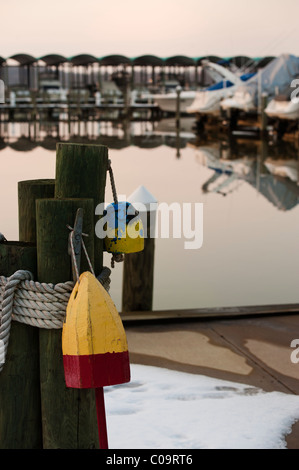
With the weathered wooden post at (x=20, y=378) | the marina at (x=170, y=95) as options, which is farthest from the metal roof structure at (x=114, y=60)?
the weathered wooden post at (x=20, y=378)

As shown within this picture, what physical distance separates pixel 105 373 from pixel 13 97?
36129mm

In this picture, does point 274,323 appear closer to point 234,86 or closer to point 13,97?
point 234,86

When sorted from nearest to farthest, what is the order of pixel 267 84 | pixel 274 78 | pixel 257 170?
pixel 257 170
pixel 274 78
pixel 267 84

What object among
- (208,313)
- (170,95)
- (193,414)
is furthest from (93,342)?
(170,95)

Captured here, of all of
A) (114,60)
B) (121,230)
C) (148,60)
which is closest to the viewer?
(121,230)

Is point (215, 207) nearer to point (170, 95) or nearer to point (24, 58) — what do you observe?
point (170, 95)

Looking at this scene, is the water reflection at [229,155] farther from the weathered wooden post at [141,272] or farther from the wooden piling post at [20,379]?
the wooden piling post at [20,379]

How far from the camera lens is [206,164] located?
17125mm

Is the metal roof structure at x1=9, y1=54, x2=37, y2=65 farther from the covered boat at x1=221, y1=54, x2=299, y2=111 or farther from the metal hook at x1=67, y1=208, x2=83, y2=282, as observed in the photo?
the metal hook at x1=67, y1=208, x2=83, y2=282

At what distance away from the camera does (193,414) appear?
3389 mm

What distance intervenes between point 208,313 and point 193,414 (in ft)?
5.07

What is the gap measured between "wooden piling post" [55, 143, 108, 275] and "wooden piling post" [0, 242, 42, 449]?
0.24m

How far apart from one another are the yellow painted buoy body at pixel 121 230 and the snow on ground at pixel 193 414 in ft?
3.43

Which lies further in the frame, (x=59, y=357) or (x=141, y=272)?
(x=141, y=272)
